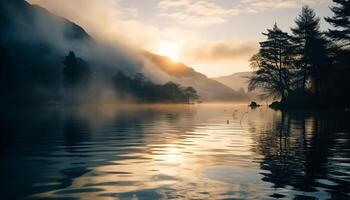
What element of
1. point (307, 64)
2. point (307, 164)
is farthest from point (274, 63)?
point (307, 164)

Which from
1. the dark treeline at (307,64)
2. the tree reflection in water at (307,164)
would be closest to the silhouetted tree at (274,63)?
the dark treeline at (307,64)

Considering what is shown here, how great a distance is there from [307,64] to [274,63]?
27.1 ft

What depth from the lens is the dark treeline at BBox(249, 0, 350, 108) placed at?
67625 millimetres

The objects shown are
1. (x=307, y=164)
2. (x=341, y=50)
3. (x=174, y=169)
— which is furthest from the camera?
(x=341, y=50)

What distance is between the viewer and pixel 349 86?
63.8 meters

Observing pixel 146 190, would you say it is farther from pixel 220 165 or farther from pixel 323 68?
pixel 323 68

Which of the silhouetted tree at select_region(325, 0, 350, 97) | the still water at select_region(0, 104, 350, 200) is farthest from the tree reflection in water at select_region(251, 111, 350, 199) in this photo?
the silhouetted tree at select_region(325, 0, 350, 97)

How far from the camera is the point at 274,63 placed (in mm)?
84938

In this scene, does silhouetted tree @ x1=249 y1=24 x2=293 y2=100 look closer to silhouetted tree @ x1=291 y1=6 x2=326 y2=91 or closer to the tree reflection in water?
Answer: silhouetted tree @ x1=291 y1=6 x2=326 y2=91

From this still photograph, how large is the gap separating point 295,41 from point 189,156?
70650 mm

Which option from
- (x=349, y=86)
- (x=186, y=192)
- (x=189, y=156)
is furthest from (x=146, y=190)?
(x=349, y=86)

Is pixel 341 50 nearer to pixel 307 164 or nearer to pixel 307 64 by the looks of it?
pixel 307 64

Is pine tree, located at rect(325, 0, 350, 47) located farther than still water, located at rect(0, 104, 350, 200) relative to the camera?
Result: Yes

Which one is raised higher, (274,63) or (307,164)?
(274,63)
